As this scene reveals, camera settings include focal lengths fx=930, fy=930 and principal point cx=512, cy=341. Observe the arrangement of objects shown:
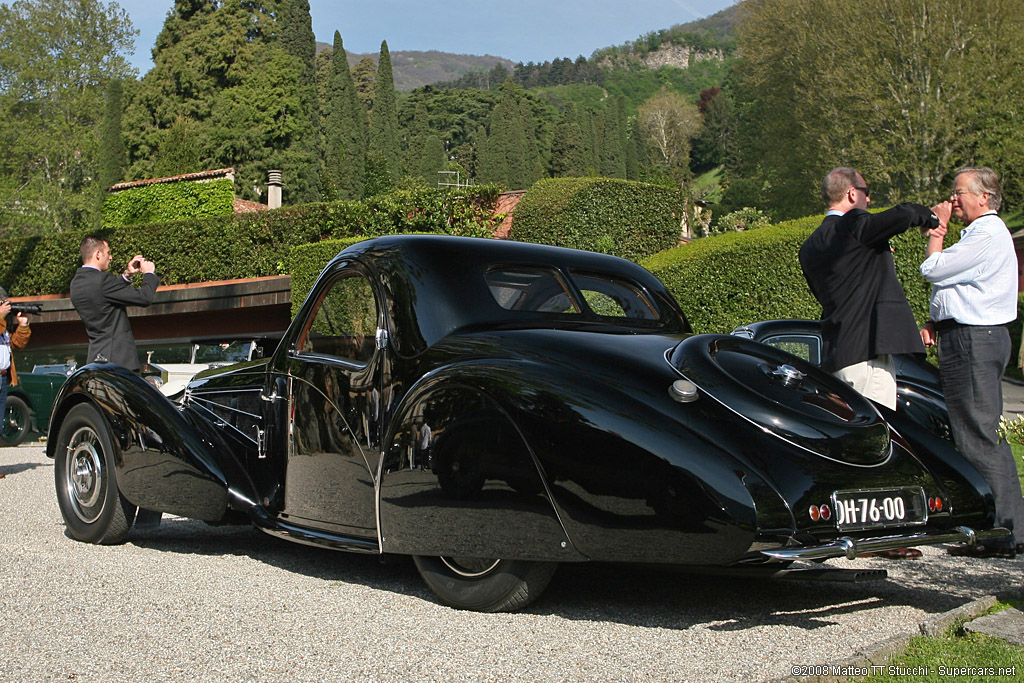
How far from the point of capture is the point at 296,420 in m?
4.61

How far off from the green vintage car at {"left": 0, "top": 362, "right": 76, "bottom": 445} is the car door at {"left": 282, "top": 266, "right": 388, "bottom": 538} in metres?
11.4

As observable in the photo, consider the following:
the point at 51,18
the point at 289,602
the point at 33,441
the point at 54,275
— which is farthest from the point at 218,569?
the point at 51,18

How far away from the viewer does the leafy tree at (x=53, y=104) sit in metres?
37.7

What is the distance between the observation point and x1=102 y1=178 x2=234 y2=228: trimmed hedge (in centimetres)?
2598

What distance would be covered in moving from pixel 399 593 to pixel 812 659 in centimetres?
190

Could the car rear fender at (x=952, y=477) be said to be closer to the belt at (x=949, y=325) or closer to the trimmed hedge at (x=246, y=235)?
the belt at (x=949, y=325)

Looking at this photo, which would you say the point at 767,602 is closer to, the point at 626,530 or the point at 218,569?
the point at 626,530

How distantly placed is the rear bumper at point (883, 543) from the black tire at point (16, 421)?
14042 millimetres

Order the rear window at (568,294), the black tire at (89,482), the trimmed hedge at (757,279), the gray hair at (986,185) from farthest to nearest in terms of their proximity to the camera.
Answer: the trimmed hedge at (757,279)
the black tire at (89,482)
the gray hair at (986,185)
the rear window at (568,294)

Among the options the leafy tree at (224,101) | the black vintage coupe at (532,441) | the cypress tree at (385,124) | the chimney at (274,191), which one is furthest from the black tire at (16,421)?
the cypress tree at (385,124)

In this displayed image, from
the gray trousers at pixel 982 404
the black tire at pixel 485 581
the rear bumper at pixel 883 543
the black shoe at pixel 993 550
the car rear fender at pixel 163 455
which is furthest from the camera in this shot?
the car rear fender at pixel 163 455

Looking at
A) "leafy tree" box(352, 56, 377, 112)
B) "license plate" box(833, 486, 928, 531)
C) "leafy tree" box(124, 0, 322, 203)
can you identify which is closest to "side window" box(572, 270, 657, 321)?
"license plate" box(833, 486, 928, 531)

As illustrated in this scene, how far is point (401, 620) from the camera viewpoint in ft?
12.3

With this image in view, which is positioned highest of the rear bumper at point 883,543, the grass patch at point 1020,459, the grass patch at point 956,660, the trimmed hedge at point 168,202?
the trimmed hedge at point 168,202
